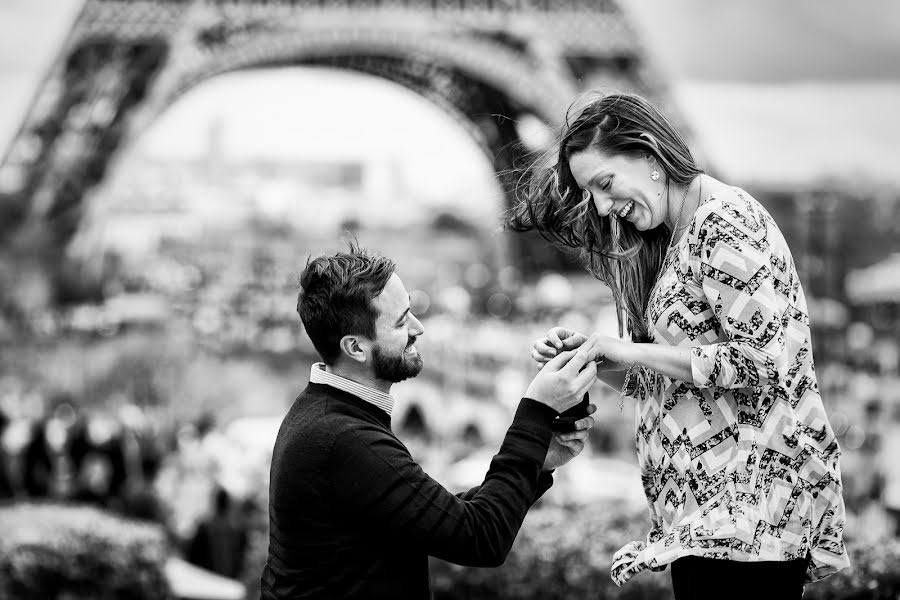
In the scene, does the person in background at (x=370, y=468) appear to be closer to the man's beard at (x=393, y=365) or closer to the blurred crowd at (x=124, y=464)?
the man's beard at (x=393, y=365)

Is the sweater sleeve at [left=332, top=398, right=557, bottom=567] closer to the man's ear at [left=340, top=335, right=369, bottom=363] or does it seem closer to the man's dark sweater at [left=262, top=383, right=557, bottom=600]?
the man's dark sweater at [left=262, top=383, right=557, bottom=600]

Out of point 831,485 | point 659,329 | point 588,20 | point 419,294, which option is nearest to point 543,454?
point 659,329

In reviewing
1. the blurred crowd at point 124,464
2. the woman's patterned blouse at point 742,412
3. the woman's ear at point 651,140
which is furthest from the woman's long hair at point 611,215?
the blurred crowd at point 124,464

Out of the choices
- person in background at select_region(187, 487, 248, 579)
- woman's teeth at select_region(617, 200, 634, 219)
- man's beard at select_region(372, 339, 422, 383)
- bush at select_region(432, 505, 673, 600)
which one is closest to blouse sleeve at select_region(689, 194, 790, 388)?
woman's teeth at select_region(617, 200, 634, 219)

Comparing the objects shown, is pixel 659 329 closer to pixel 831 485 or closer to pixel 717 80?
pixel 831 485

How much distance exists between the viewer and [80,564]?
3.84m

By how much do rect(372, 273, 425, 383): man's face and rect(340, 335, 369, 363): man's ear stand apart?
14 mm

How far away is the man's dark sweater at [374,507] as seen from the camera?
129cm

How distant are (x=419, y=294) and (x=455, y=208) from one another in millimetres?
739

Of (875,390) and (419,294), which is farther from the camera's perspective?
(419,294)

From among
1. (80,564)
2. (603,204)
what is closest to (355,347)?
(603,204)

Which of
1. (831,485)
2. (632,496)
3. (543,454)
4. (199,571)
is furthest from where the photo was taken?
(632,496)

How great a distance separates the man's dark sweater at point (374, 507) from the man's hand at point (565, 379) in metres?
0.02

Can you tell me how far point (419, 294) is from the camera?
22.1 ft
